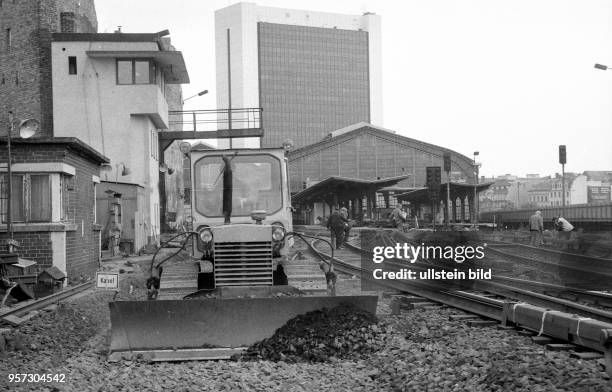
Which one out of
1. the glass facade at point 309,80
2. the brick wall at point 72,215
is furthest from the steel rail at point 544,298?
the glass facade at point 309,80

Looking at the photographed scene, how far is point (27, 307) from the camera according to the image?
41.4 feet

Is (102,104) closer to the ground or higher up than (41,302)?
higher up

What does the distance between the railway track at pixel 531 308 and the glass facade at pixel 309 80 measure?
141 meters

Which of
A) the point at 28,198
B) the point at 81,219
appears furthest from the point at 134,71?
the point at 28,198

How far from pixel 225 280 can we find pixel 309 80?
160 m

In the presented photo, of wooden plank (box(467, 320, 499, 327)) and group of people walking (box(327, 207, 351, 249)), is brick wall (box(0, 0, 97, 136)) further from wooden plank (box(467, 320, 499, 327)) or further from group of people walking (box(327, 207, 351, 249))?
wooden plank (box(467, 320, 499, 327))

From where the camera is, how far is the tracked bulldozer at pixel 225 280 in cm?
875

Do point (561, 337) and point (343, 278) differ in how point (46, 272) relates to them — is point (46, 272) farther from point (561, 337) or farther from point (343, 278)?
point (561, 337)

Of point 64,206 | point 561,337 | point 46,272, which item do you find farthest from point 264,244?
point 64,206

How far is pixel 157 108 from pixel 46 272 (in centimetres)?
2032

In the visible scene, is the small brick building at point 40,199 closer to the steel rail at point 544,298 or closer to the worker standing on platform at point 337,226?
the steel rail at point 544,298

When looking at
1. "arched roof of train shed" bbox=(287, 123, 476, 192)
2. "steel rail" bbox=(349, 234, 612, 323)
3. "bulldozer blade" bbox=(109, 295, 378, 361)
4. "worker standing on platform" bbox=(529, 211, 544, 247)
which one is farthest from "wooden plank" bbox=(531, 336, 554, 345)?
"arched roof of train shed" bbox=(287, 123, 476, 192)

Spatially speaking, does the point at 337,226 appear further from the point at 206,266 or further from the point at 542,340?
the point at 542,340

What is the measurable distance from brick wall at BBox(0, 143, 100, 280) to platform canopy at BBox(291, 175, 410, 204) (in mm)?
20810
